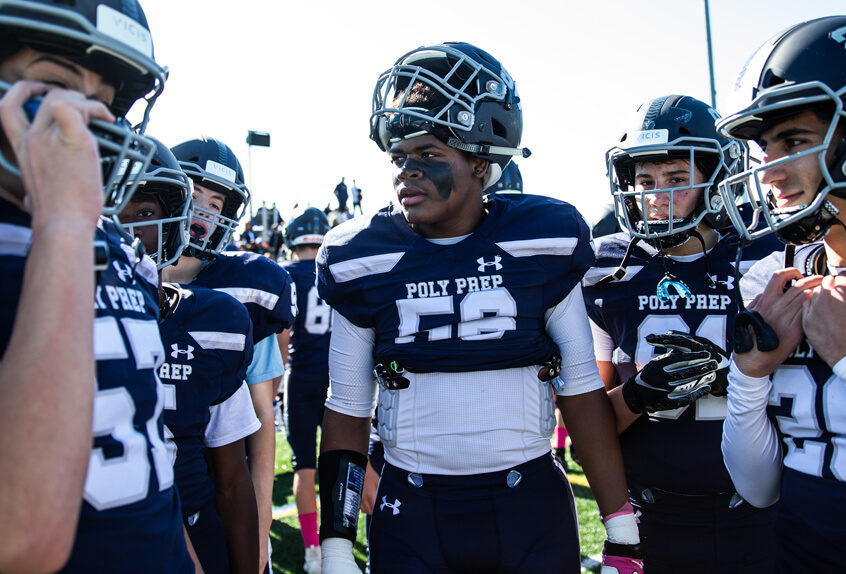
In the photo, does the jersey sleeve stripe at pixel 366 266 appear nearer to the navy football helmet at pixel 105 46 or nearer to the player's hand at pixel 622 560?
the navy football helmet at pixel 105 46

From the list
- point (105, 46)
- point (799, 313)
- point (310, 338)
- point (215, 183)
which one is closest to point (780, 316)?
point (799, 313)

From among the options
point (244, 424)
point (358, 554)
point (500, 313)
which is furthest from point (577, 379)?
point (358, 554)

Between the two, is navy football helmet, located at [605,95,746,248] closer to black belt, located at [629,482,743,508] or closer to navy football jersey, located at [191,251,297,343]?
black belt, located at [629,482,743,508]

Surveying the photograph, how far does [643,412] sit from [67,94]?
194 centimetres

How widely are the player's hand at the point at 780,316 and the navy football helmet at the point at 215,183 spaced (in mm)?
2134

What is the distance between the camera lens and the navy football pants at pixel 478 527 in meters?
1.82

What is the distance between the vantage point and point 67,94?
3.60 feet

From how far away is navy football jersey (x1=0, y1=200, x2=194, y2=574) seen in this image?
1157 millimetres

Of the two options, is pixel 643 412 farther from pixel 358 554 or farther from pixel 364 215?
pixel 358 554

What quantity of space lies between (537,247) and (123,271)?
1186 millimetres

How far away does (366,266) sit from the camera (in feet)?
6.64

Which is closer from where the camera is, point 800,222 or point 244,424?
point 800,222

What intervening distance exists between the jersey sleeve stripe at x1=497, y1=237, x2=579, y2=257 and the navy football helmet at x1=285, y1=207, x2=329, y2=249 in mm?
3783

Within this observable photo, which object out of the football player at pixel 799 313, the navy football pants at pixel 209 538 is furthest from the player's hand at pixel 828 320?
the navy football pants at pixel 209 538
